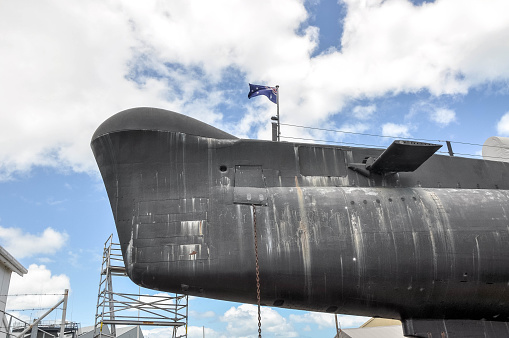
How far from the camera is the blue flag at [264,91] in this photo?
12.6 meters

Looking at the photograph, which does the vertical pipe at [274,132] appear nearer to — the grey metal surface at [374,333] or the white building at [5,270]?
the white building at [5,270]

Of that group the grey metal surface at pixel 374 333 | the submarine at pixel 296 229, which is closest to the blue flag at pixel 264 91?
the submarine at pixel 296 229

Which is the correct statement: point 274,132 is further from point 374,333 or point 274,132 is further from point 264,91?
point 374,333

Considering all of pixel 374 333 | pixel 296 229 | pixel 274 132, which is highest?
pixel 274 132

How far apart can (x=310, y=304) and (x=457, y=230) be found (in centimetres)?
359

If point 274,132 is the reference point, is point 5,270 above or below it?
below

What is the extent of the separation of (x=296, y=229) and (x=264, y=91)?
19.1 feet

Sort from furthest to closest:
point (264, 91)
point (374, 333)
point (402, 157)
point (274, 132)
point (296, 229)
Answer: point (374, 333) < point (264, 91) < point (274, 132) < point (402, 157) < point (296, 229)

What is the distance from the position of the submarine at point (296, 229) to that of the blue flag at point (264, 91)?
3.70 metres

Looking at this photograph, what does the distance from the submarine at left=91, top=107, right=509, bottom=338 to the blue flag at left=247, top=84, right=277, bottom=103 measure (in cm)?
370

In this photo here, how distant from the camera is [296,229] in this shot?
27.0ft

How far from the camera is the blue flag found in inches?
496

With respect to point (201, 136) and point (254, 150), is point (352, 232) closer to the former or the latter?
point (254, 150)

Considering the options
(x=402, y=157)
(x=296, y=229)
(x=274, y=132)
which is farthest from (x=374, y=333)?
(x=296, y=229)
